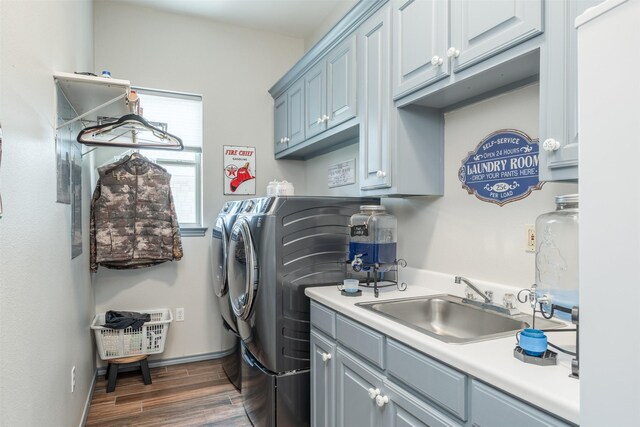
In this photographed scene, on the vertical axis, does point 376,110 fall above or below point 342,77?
below

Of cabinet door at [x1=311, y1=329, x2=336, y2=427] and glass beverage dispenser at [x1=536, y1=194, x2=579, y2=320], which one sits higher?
glass beverage dispenser at [x1=536, y1=194, x2=579, y2=320]

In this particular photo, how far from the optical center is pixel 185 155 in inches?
135

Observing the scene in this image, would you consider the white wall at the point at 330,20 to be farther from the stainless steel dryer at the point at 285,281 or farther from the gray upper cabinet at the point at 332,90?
the stainless steel dryer at the point at 285,281

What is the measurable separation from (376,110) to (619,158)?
1.53 metres

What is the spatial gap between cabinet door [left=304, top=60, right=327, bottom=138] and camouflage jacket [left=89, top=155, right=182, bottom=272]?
1280mm

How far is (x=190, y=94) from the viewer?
338 cm

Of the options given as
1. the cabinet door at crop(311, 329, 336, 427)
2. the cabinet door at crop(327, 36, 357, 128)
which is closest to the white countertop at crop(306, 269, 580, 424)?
the cabinet door at crop(311, 329, 336, 427)

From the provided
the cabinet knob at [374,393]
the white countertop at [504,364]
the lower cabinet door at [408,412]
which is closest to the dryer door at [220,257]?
the white countertop at [504,364]

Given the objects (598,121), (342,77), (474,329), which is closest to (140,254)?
(342,77)

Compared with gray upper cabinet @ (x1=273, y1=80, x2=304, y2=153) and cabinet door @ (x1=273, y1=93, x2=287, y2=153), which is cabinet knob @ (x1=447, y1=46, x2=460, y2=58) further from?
cabinet door @ (x1=273, y1=93, x2=287, y2=153)

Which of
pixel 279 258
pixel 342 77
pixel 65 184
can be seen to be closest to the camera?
pixel 65 184

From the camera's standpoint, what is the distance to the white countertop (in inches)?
32.7

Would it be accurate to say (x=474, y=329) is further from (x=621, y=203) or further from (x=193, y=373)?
(x=193, y=373)

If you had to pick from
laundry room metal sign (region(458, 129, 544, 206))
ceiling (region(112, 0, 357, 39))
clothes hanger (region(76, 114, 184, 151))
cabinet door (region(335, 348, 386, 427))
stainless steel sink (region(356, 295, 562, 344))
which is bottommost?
cabinet door (region(335, 348, 386, 427))
